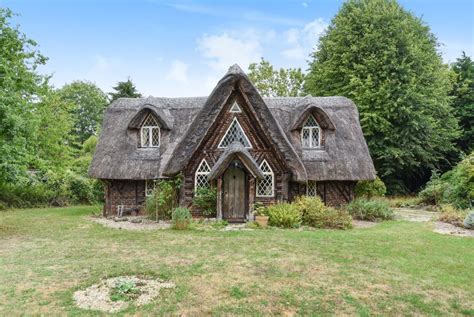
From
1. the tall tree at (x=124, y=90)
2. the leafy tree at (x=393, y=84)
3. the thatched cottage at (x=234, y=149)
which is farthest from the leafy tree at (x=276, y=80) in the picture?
the thatched cottage at (x=234, y=149)

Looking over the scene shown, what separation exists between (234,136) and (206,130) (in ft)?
4.72

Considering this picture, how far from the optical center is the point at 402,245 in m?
11.1

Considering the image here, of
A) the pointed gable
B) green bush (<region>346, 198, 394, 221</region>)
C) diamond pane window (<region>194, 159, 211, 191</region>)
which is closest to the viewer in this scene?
the pointed gable

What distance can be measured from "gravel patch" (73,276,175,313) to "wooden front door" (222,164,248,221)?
835cm

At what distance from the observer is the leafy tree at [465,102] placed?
96.2 feet

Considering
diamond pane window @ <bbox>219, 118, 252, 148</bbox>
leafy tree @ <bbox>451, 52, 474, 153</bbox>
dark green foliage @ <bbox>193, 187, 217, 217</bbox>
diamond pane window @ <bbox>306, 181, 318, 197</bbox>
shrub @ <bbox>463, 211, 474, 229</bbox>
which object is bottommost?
shrub @ <bbox>463, 211, 474, 229</bbox>

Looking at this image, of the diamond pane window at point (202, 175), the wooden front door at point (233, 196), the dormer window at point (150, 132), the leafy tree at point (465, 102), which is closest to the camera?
the wooden front door at point (233, 196)

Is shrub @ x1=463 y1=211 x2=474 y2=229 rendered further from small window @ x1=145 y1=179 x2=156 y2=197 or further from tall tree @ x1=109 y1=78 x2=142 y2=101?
tall tree @ x1=109 y1=78 x2=142 y2=101

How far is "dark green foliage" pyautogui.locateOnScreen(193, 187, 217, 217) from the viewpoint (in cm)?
1577

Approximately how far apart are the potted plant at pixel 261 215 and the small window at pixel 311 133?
185 inches

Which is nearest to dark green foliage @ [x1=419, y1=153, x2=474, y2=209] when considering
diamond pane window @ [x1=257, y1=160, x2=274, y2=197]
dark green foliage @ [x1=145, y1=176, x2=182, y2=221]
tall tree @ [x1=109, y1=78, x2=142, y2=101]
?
diamond pane window @ [x1=257, y1=160, x2=274, y2=197]

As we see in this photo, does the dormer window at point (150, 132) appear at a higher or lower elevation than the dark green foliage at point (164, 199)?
higher

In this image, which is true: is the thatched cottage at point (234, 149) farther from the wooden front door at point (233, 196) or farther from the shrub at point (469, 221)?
the shrub at point (469, 221)

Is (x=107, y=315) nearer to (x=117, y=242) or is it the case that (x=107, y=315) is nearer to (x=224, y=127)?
(x=117, y=242)
